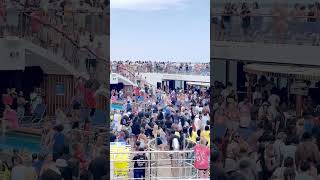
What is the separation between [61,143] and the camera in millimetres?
3820

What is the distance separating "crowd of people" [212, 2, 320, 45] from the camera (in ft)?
12.4

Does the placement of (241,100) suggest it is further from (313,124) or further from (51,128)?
(51,128)

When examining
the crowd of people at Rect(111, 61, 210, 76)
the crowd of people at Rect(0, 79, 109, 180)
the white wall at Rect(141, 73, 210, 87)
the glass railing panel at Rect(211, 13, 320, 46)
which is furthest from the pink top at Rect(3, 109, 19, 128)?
the white wall at Rect(141, 73, 210, 87)

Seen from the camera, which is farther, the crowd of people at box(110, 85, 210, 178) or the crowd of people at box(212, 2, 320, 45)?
the crowd of people at box(110, 85, 210, 178)

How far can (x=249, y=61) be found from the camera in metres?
3.91

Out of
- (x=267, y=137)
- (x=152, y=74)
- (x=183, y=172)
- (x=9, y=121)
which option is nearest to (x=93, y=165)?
(x=9, y=121)

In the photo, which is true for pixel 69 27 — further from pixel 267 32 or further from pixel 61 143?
pixel 267 32

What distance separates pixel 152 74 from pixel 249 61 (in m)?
12.2

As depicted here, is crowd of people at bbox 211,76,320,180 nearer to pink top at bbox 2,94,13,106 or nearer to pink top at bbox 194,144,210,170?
pink top at bbox 2,94,13,106

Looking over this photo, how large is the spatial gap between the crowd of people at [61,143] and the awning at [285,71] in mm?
1130

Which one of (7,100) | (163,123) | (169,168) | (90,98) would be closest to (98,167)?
(90,98)

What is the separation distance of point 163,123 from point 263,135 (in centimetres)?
548

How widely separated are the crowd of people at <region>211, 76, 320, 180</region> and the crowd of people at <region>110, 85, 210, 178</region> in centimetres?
150

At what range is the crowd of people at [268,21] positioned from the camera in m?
3.78
